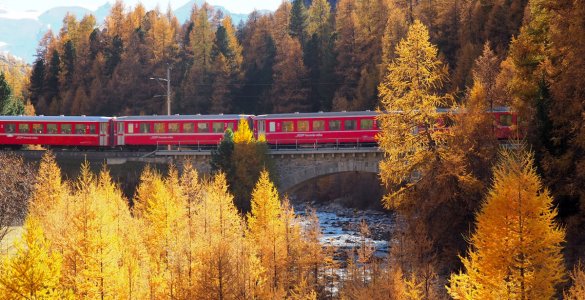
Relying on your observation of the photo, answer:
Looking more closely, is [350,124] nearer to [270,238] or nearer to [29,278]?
[270,238]

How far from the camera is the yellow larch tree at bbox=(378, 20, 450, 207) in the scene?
21531mm

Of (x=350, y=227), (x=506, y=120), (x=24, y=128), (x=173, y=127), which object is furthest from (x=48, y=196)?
(x=506, y=120)

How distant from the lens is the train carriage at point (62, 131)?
153 ft

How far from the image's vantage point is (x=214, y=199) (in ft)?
88.4

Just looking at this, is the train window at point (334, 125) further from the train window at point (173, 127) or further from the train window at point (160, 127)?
the train window at point (160, 127)

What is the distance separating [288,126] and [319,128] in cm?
242

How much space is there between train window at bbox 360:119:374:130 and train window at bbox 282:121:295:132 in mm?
5089

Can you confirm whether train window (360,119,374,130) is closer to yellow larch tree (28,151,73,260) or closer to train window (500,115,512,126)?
train window (500,115,512,126)

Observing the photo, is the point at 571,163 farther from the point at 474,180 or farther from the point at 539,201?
the point at 539,201

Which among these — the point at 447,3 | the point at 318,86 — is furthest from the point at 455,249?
the point at 318,86

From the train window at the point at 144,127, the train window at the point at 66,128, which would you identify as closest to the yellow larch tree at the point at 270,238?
the train window at the point at 144,127

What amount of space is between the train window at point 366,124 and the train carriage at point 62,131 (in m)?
19.1

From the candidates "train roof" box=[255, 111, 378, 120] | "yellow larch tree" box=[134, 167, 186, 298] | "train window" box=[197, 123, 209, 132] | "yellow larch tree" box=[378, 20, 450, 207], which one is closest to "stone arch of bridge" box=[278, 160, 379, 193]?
"train roof" box=[255, 111, 378, 120]

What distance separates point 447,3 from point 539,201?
46.9m
